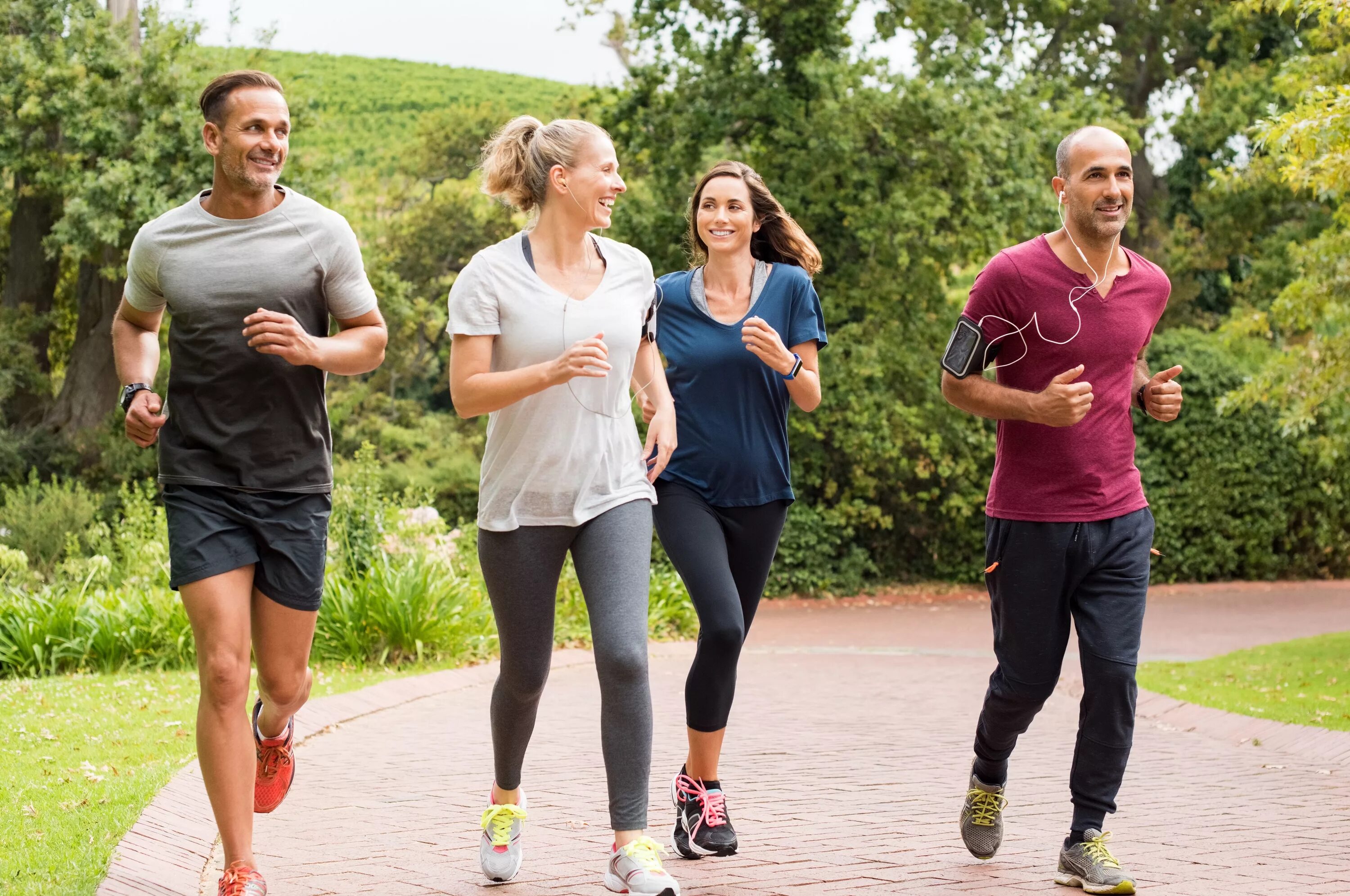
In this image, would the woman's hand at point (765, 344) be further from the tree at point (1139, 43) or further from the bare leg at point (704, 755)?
the tree at point (1139, 43)

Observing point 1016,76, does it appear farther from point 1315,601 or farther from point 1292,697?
point 1292,697

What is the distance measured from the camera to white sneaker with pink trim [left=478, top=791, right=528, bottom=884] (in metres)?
4.16

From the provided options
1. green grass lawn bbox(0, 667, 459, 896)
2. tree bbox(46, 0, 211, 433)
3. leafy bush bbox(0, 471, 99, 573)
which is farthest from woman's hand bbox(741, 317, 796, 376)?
tree bbox(46, 0, 211, 433)

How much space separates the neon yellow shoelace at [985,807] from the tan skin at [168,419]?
7.00ft

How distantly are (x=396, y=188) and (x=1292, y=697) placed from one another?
2795 cm

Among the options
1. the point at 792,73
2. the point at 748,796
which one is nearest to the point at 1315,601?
the point at 792,73

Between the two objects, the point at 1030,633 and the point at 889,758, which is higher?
the point at 1030,633

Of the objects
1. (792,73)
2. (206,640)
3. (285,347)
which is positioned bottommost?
(206,640)

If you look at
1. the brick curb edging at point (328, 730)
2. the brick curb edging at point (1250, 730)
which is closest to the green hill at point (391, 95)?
the brick curb edging at point (328, 730)

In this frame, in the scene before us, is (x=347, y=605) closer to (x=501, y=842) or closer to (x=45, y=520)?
(x=501, y=842)

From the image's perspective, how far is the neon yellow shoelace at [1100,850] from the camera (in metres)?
4.02

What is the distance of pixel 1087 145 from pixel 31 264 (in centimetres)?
2226

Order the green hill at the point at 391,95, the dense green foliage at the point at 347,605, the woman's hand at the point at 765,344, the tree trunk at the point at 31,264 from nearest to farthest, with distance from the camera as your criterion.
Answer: the woman's hand at the point at 765,344 → the dense green foliage at the point at 347,605 → the tree trunk at the point at 31,264 → the green hill at the point at 391,95

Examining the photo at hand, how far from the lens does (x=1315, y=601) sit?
17.7 m
